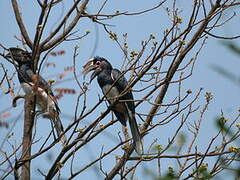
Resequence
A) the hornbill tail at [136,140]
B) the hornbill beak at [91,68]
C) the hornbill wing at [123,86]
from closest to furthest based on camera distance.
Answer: the hornbill tail at [136,140]
the hornbill wing at [123,86]
the hornbill beak at [91,68]

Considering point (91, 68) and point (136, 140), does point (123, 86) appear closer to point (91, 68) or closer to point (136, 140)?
point (91, 68)

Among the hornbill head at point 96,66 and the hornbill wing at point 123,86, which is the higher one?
the hornbill head at point 96,66

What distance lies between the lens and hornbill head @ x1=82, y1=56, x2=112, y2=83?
4.91 meters

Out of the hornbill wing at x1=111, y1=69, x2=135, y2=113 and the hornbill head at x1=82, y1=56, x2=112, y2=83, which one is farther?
the hornbill head at x1=82, y1=56, x2=112, y2=83

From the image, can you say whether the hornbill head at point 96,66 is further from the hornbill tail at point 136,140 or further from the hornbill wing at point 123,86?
the hornbill tail at point 136,140

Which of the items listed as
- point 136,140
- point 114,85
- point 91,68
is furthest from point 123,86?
point 136,140

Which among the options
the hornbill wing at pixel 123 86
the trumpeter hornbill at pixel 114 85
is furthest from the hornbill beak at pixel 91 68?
the hornbill wing at pixel 123 86

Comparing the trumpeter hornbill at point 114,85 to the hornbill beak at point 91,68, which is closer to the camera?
the trumpeter hornbill at point 114,85

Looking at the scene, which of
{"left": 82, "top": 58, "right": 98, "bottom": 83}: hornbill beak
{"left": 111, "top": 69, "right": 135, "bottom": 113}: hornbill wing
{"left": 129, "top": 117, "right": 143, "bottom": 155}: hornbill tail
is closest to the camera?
{"left": 129, "top": 117, "right": 143, "bottom": 155}: hornbill tail

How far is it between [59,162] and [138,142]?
899 mm

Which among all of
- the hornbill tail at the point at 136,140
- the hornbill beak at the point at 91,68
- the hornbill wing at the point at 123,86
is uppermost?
the hornbill beak at the point at 91,68

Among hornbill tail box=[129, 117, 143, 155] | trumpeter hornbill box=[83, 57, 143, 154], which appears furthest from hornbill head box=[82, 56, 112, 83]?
hornbill tail box=[129, 117, 143, 155]

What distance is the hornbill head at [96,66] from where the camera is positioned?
491 cm

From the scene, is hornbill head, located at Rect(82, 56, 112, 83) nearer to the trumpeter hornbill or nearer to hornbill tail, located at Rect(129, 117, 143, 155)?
the trumpeter hornbill
